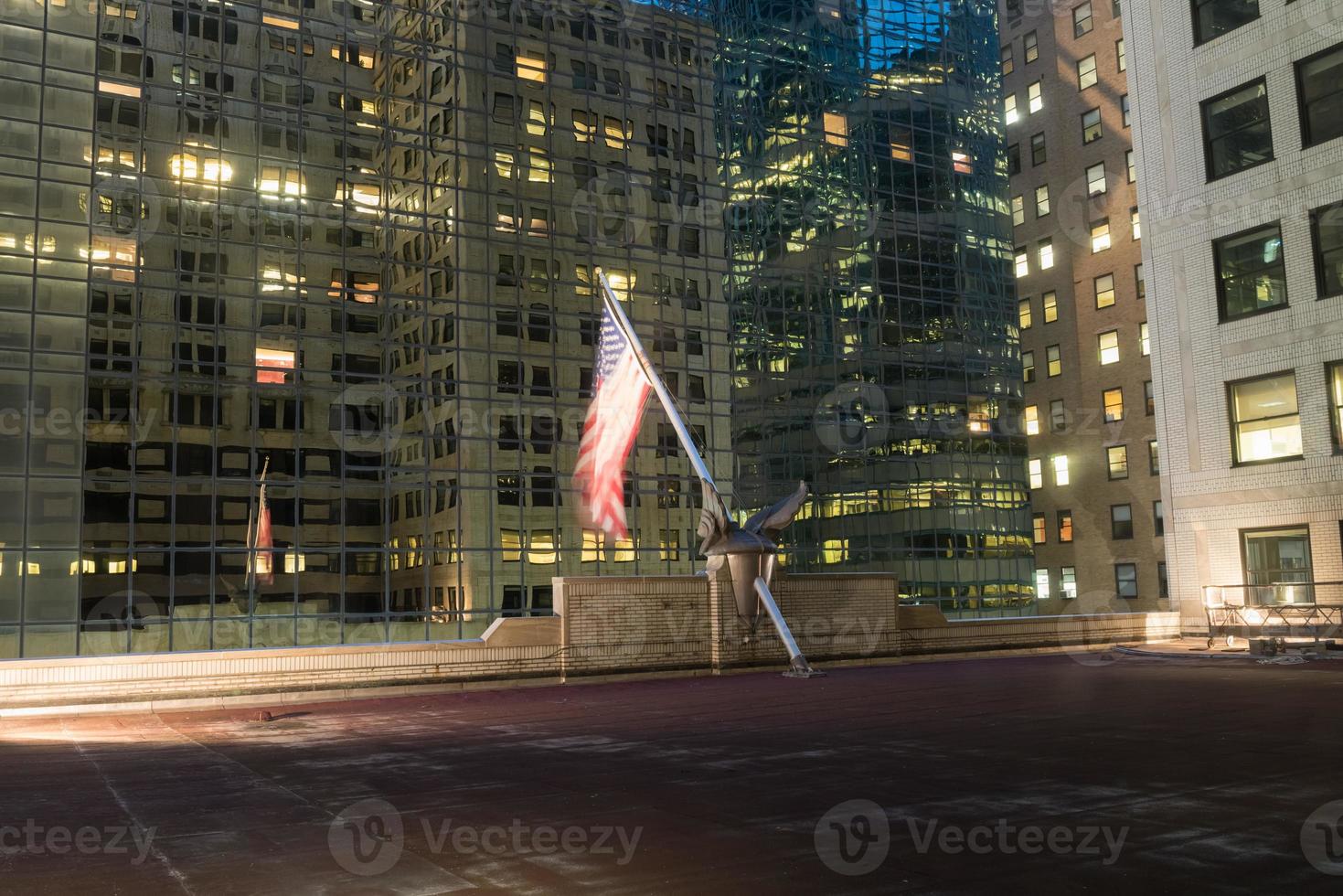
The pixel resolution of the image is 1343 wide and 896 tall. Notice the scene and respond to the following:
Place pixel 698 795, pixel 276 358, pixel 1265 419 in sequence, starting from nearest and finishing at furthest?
pixel 698 795
pixel 1265 419
pixel 276 358

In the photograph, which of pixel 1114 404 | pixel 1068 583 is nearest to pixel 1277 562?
pixel 1114 404

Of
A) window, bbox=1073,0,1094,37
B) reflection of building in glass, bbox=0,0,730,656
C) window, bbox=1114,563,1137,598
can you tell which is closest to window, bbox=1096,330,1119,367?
window, bbox=1114,563,1137,598

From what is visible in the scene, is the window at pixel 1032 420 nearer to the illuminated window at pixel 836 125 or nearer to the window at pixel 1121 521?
the window at pixel 1121 521

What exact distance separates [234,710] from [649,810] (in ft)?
49.5

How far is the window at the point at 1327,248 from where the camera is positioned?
2766 centimetres

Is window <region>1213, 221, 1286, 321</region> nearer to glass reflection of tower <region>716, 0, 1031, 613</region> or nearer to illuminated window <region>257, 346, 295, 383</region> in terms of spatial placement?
glass reflection of tower <region>716, 0, 1031, 613</region>

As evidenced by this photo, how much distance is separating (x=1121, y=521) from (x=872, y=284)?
2160 centimetres

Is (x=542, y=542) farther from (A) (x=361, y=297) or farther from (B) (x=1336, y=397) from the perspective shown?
(B) (x=1336, y=397)

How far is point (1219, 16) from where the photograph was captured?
3145 cm

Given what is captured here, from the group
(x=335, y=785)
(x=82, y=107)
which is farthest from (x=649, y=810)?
(x=82, y=107)

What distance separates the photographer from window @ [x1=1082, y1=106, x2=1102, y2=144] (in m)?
61.9

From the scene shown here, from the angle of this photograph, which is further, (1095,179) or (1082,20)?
(1082,20)

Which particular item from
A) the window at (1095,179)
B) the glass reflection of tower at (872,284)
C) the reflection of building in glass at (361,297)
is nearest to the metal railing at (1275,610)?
the reflection of building in glass at (361,297)

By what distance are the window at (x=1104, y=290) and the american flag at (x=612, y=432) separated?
44.4m
